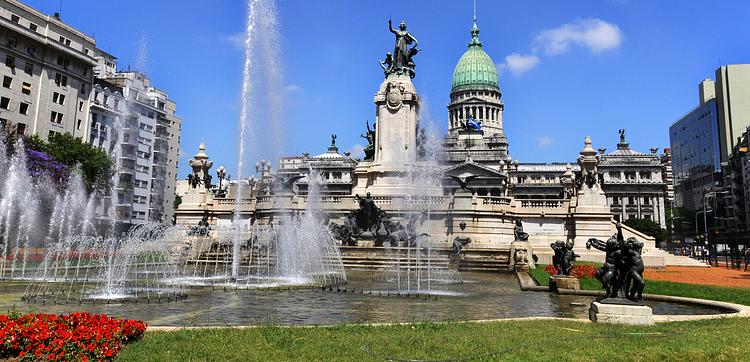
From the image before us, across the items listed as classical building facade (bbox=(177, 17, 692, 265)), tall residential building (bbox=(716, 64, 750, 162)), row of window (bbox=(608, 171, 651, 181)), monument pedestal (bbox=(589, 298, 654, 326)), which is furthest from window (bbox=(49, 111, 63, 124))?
tall residential building (bbox=(716, 64, 750, 162))

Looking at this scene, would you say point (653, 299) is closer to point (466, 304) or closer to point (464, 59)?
point (466, 304)

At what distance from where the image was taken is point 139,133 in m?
79.8

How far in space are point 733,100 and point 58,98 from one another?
131m

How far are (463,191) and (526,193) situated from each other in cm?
7563

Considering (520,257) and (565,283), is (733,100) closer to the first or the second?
(520,257)

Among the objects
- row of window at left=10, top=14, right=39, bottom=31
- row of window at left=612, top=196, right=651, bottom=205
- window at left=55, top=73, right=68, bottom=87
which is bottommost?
row of window at left=612, top=196, right=651, bottom=205

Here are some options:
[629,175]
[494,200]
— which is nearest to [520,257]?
[494,200]

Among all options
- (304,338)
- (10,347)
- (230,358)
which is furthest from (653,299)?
(10,347)

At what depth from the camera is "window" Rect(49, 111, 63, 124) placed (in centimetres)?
6016

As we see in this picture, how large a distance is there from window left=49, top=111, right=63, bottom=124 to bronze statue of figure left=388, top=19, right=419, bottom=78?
40.6m

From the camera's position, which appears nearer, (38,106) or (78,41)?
(38,106)

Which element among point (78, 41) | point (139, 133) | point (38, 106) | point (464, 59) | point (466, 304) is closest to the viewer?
point (466, 304)

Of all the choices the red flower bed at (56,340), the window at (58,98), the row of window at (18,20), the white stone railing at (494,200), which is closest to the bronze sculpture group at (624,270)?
the red flower bed at (56,340)

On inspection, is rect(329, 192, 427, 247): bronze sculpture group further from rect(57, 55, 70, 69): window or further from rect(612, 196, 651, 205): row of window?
rect(612, 196, 651, 205): row of window
